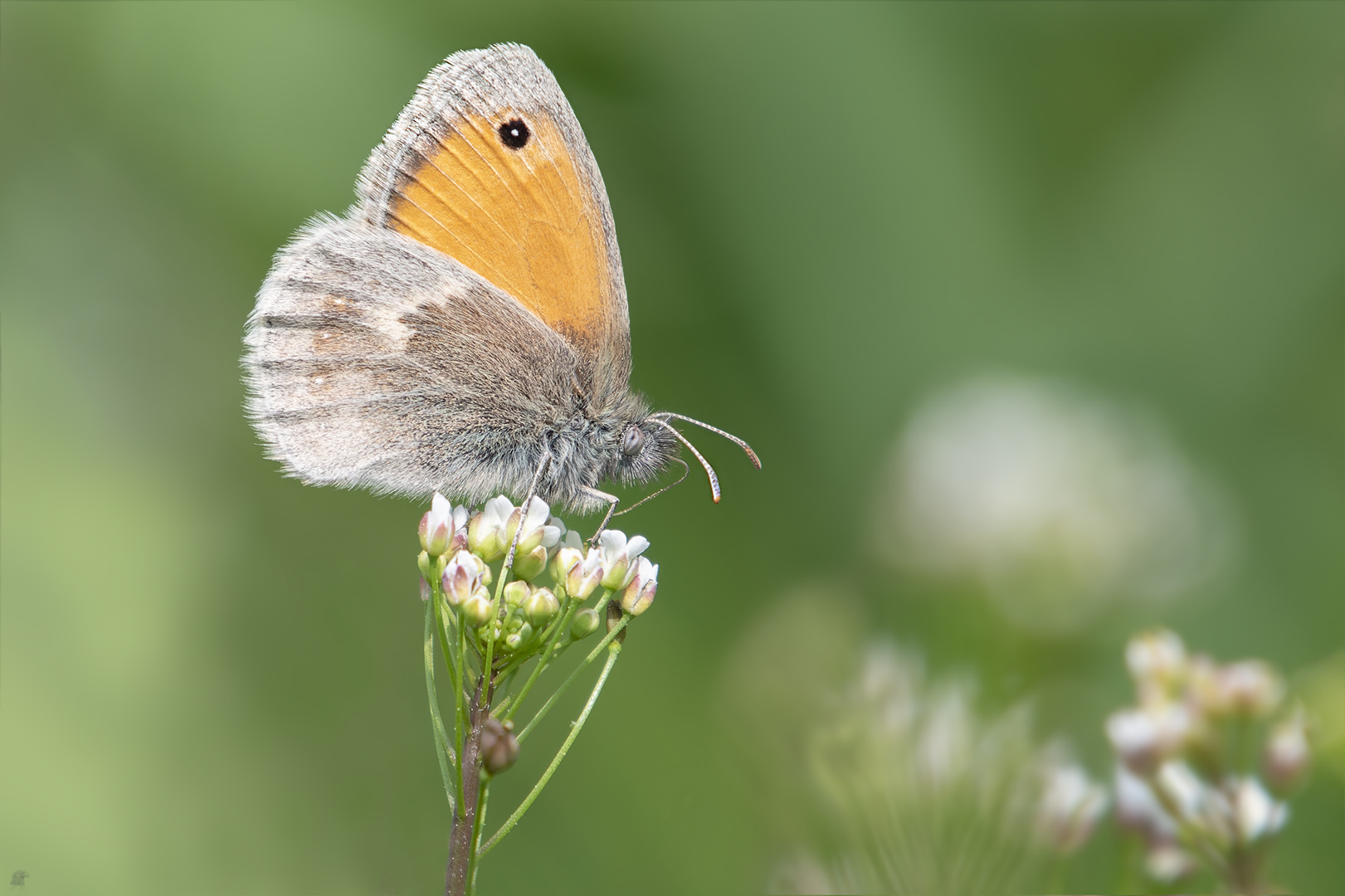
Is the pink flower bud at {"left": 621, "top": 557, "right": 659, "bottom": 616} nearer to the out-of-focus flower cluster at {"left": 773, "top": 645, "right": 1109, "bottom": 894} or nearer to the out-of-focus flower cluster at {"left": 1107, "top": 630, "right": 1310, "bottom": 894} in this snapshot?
the out-of-focus flower cluster at {"left": 773, "top": 645, "right": 1109, "bottom": 894}

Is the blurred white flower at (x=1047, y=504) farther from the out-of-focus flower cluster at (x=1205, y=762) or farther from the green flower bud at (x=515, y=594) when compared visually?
the green flower bud at (x=515, y=594)

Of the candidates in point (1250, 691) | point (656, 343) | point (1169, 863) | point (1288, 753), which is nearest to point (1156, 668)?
point (1250, 691)

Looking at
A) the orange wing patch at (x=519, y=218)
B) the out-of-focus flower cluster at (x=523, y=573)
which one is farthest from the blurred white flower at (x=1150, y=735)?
the orange wing patch at (x=519, y=218)

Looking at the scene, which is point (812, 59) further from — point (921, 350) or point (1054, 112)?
point (921, 350)

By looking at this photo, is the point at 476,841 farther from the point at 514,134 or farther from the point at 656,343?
the point at 656,343

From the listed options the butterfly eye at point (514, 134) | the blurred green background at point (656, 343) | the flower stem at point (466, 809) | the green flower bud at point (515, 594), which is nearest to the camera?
the flower stem at point (466, 809)

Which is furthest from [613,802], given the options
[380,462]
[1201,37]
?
[1201,37]
